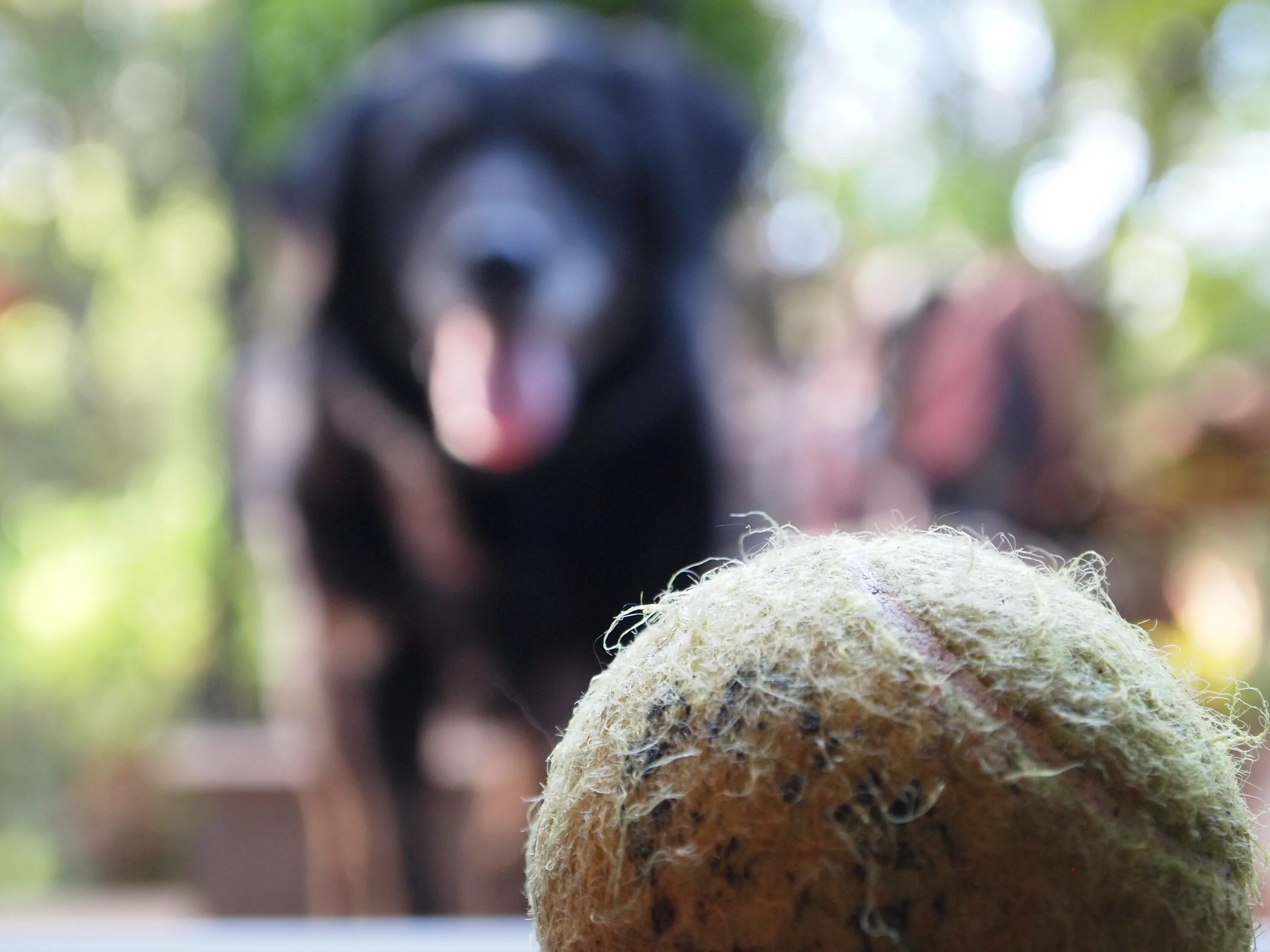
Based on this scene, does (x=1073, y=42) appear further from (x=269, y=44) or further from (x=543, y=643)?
(x=543, y=643)

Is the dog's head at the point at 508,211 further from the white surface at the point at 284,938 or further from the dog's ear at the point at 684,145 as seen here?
the white surface at the point at 284,938

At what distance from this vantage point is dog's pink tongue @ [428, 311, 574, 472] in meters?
2.17

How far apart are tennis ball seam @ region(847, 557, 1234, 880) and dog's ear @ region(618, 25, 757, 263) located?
2021 mm

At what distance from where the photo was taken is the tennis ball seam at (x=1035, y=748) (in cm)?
58

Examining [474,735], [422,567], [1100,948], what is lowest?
[474,735]

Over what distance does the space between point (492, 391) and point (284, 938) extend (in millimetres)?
972

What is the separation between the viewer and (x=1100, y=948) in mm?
556

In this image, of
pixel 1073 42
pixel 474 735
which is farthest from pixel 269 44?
pixel 1073 42

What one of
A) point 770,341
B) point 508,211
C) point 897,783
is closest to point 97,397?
point 770,341

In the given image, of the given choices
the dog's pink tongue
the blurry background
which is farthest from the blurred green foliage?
the dog's pink tongue

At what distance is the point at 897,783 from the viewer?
569 mm

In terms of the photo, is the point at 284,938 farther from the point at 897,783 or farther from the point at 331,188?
the point at 331,188

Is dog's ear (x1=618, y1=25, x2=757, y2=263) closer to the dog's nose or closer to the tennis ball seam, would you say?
the dog's nose

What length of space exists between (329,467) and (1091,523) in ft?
8.00
